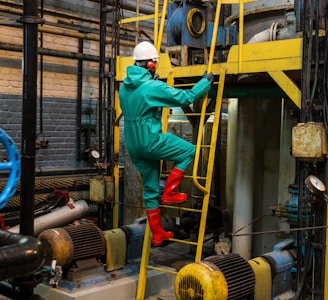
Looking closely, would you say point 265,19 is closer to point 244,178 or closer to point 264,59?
point 264,59

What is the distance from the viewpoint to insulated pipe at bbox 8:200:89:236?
22.2ft

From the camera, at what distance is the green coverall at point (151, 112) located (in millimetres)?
4707

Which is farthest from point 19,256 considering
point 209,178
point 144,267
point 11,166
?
point 144,267

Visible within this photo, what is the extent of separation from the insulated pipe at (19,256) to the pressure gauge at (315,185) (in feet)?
8.28

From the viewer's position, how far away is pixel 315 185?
4352mm

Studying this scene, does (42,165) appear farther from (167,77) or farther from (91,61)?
(167,77)

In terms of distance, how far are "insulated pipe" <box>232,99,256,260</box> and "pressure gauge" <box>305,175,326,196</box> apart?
2257 mm

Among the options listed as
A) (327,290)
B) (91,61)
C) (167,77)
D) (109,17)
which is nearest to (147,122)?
(167,77)

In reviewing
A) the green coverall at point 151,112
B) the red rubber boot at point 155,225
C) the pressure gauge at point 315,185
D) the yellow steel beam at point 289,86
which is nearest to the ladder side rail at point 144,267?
the red rubber boot at point 155,225

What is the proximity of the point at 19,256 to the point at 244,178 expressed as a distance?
4514 mm

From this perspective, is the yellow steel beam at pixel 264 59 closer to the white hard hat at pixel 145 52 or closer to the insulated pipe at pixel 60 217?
the white hard hat at pixel 145 52

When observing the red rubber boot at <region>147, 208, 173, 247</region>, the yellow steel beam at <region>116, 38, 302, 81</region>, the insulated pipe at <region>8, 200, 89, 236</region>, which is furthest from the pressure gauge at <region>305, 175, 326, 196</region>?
the insulated pipe at <region>8, 200, 89, 236</region>

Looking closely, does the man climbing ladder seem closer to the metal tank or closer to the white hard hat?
the white hard hat

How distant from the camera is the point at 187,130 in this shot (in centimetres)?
868
